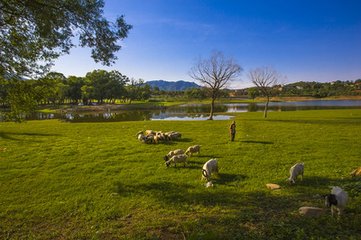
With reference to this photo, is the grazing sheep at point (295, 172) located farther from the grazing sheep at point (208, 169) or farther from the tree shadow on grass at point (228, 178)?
the grazing sheep at point (208, 169)

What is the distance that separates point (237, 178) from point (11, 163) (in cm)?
1414

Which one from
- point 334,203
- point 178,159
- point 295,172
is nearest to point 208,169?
point 178,159

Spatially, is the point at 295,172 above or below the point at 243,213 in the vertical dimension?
above

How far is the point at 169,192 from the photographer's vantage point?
10422 millimetres

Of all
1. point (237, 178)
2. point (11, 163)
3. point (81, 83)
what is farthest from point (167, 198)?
point (81, 83)

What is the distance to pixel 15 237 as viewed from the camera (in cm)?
768

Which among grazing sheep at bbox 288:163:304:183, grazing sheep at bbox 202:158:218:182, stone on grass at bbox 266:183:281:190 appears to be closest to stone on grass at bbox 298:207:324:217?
stone on grass at bbox 266:183:281:190

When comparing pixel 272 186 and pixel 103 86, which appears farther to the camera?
pixel 103 86

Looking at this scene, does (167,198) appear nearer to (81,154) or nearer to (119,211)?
(119,211)

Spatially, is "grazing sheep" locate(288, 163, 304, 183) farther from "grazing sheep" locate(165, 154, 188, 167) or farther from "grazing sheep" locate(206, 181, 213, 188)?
"grazing sheep" locate(165, 154, 188, 167)

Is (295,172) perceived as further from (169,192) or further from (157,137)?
(157,137)

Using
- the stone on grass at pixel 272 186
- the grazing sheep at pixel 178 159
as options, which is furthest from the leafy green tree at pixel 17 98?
the stone on grass at pixel 272 186

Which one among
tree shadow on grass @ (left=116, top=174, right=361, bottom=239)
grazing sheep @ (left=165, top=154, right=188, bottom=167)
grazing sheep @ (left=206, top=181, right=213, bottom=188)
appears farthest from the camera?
grazing sheep @ (left=165, top=154, right=188, bottom=167)

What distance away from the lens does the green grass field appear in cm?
693
